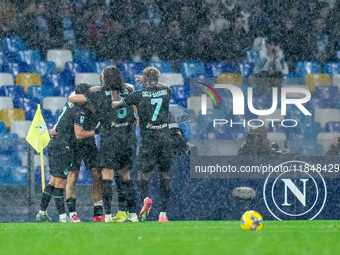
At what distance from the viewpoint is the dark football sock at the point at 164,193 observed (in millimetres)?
9719

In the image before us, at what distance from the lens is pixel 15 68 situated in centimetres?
1509

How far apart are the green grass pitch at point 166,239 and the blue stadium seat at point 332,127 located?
233 centimetres

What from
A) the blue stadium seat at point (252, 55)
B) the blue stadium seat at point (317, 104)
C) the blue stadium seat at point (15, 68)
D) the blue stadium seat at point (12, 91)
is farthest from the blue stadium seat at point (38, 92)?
the blue stadium seat at point (317, 104)

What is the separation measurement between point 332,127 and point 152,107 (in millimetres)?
3102

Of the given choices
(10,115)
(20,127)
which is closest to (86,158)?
(20,127)

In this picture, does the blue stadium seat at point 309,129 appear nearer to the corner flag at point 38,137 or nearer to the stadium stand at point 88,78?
the corner flag at point 38,137

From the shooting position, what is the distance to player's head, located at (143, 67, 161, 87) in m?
9.52

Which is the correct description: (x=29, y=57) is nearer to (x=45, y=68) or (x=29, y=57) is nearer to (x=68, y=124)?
(x=45, y=68)

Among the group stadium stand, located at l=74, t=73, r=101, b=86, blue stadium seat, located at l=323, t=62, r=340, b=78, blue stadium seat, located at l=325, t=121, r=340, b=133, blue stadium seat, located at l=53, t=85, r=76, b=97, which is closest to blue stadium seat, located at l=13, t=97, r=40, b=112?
blue stadium seat, located at l=53, t=85, r=76, b=97

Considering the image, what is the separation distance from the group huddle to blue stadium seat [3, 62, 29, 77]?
17.8 feet

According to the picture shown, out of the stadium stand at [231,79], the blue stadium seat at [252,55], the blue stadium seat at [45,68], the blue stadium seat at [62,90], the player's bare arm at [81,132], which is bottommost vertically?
the player's bare arm at [81,132]

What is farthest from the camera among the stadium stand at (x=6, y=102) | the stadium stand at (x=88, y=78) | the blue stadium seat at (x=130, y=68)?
the blue stadium seat at (x=130, y=68)

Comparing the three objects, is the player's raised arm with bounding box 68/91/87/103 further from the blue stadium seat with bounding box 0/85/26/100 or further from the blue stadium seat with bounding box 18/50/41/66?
the blue stadium seat with bounding box 18/50/41/66

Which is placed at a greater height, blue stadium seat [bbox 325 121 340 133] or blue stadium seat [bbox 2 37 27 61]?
blue stadium seat [bbox 2 37 27 61]
